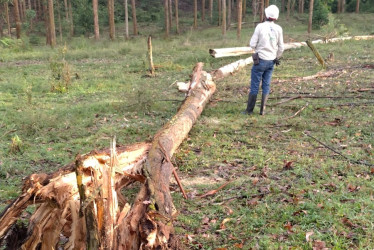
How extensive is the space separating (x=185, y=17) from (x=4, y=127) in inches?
1517

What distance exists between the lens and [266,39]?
25.1ft

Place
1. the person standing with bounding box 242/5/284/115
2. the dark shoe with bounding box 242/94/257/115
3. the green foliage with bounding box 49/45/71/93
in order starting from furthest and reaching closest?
the green foliage with bounding box 49/45/71/93 < the dark shoe with bounding box 242/94/257/115 < the person standing with bounding box 242/5/284/115

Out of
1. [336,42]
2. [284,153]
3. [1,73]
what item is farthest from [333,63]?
[1,73]

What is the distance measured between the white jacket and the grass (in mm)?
1297

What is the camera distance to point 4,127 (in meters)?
7.72

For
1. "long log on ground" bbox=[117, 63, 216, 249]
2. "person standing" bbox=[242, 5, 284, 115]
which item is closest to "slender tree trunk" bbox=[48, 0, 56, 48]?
"person standing" bbox=[242, 5, 284, 115]

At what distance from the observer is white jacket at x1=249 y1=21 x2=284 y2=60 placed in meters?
7.63

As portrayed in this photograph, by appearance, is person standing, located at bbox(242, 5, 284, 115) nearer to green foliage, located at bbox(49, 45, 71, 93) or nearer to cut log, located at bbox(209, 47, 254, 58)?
green foliage, located at bbox(49, 45, 71, 93)

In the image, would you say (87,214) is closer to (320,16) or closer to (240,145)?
(240,145)

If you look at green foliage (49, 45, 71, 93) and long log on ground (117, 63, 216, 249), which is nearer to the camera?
long log on ground (117, 63, 216, 249)

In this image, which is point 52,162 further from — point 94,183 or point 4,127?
point 94,183

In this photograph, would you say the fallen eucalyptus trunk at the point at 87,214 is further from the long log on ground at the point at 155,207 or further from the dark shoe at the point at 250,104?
the dark shoe at the point at 250,104

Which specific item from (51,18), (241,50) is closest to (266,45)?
(241,50)

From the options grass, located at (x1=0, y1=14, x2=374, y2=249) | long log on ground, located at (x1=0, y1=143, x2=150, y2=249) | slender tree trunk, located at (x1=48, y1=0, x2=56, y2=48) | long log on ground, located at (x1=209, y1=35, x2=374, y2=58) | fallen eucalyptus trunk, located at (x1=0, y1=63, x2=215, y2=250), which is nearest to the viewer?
fallen eucalyptus trunk, located at (x1=0, y1=63, x2=215, y2=250)
